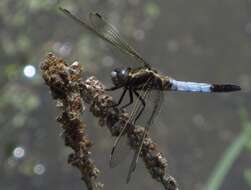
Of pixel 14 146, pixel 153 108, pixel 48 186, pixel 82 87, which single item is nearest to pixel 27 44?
pixel 14 146

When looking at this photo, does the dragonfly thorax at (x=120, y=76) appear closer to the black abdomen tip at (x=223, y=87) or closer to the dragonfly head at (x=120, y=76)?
the dragonfly head at (x=120, y=76)

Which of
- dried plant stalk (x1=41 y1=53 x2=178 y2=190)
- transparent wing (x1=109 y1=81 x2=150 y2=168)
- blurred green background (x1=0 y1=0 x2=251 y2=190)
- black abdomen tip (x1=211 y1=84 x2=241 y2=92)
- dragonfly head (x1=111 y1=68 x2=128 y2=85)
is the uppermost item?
blurred green background (x1=0 y1=0 x2=251 y2=190)

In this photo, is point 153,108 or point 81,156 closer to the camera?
point 81,156

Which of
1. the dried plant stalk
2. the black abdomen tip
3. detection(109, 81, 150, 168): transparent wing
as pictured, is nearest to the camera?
the dried plant stalk

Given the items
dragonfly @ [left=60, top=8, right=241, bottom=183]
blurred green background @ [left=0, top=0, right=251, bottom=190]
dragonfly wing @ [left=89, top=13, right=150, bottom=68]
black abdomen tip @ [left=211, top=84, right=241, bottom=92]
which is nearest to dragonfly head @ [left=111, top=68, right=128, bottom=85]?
dragonfly @ [left=60, top=8, right=241, bottom=183]

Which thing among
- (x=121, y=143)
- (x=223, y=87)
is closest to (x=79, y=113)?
(x=121, y=143)

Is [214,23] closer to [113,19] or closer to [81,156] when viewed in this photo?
[113,19]

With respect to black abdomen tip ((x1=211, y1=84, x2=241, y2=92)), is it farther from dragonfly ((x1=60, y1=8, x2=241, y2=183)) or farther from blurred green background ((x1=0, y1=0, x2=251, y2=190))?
blurred green background ((x1=0, y1=0, x2=251, y2=190))

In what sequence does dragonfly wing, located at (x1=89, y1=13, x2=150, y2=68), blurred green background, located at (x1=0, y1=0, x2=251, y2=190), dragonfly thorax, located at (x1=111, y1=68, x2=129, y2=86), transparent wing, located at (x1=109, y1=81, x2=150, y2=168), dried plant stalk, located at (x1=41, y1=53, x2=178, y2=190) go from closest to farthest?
dried plant stalk, located at (x1=41, y1=53, x2=178, y2=190) < transparent wing, located at (x1=109, y1=81, x2=150, y2=168) < dragonfly wing, located at (x1=89, y1=13, x2=150, y2=68) < dragonfly thorax, located at (x1=111, y1=68, x2=129, y2=86) < blurred green background, located at (x1=0, y1=0, x2=251, y2=190)
